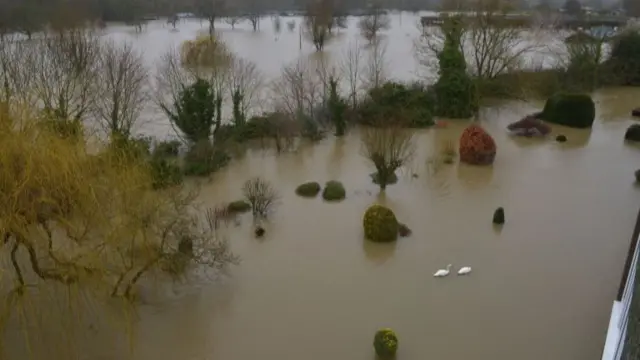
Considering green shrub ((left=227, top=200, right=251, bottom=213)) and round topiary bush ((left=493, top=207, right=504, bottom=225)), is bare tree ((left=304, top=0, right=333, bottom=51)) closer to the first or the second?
green shrub ((left=227, top=200, right=251, bottom=213))

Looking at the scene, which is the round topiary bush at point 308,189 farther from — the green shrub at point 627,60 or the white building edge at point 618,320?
the green shrub at point 627,60

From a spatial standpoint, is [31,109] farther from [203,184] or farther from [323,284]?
[203,184]

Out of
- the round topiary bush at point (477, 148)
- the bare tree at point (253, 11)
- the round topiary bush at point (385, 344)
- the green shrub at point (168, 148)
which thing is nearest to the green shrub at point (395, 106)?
the round topiary bush at point (477, 148)

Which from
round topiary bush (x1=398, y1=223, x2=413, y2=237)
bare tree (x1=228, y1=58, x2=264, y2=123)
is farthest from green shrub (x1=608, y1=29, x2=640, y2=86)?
round topiary bush (x1=398, y1=223, x2=413, y2=237)

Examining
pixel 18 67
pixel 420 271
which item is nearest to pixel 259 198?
pixel 420 271

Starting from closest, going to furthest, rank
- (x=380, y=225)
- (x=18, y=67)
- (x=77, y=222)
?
(x=77, y=222), (x=380, y=225), (x=18, y=67)

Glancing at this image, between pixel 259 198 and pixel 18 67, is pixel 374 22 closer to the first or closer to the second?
pixel 18 67
